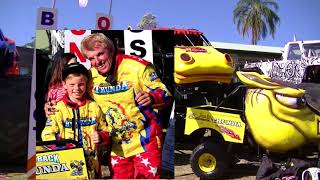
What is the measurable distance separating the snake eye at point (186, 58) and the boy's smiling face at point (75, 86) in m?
1.41

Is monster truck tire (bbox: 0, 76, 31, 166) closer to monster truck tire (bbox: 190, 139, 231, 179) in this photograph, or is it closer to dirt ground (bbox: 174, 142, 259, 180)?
dirt ground (bbox: 174, 142, 259, 180)

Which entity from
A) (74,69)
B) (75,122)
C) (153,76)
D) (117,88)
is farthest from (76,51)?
(153,76)

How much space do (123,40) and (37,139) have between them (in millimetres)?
1351

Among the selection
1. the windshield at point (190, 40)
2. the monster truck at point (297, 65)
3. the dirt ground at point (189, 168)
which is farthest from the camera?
the monster truck at point (297, 65)

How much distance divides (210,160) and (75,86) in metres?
2.45

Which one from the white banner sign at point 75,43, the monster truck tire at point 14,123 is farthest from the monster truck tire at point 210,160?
the monster truck tire at point 14,123

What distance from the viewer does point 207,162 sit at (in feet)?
20.5

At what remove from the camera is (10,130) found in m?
Answer: 6.65

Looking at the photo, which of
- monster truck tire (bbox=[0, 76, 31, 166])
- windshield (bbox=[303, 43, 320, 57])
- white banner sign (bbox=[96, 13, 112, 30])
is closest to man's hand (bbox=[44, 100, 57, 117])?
monster truck tire (bbox=[0, 76, 31, 166])

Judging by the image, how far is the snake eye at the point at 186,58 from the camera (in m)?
5.55

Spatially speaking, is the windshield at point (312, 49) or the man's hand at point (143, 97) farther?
the windshield at point (312, 49)

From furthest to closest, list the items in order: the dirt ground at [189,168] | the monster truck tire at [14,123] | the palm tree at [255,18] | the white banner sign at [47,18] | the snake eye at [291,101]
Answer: the palm tree at [255,18], the white banner sign at [47,18], the monster truck tire at [14,123], the dirt ground at [189,168], the snake eye at [291,101]

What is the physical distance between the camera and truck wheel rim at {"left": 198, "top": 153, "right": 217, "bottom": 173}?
622 cm

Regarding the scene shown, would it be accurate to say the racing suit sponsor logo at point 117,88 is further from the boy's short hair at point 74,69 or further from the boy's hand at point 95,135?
the boy's hand at point 95,135
